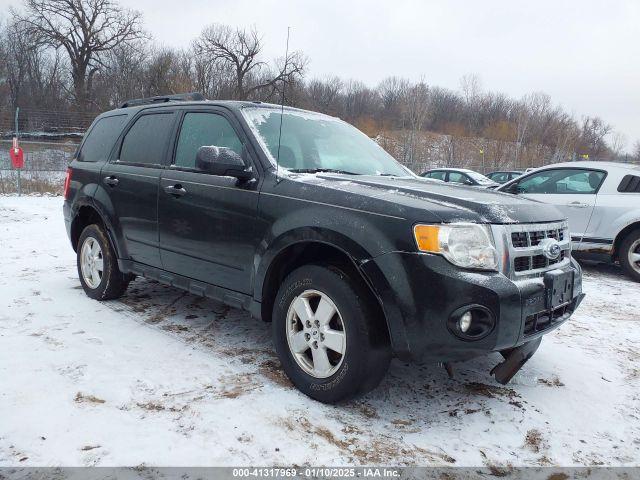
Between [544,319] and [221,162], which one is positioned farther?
[221,162]

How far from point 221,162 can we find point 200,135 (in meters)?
0.84

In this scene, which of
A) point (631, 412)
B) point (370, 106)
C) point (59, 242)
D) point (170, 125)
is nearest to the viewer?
point (631, 412)

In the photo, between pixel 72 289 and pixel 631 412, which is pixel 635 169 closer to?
pixel 631 412

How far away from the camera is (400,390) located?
10.2ft

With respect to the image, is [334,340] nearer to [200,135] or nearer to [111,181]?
[200,135]

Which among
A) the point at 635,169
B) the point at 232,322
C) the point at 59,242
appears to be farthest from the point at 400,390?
the point at 59,242

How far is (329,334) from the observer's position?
274cm

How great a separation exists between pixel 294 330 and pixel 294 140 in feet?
4.67

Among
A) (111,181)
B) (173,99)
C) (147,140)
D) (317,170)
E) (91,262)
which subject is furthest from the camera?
(91,262)

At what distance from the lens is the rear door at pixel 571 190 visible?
691 cm

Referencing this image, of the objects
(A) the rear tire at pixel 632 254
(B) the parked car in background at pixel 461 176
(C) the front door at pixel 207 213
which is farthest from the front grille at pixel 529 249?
(B) the parked car in background at pixel 461 176

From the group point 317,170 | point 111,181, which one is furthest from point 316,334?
point 111,181

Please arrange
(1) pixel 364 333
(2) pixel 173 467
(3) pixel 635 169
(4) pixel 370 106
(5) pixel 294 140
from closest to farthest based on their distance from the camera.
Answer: (2) pixel 173 467, (1) pixel 364 333, (5) pixel 294 140, (3) pixel 635 169, (4) pixel 370 106

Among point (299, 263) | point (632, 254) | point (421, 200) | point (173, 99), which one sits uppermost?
point (173, 99)
